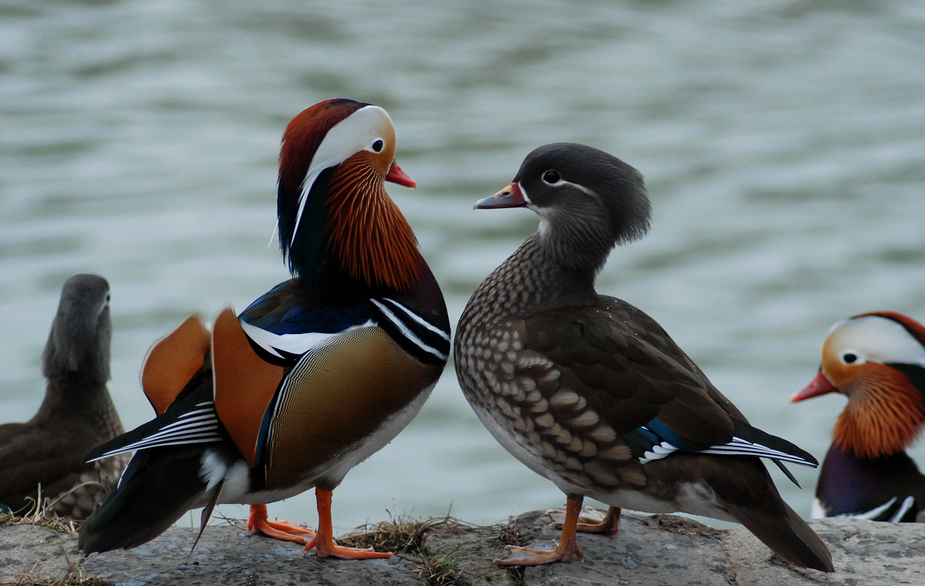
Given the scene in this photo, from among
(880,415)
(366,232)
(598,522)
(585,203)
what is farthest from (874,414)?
(366,232)

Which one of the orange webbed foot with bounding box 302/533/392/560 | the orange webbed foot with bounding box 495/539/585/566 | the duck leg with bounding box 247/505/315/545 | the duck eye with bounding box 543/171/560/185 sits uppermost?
the duck eye with bounding box 543/171/560/185

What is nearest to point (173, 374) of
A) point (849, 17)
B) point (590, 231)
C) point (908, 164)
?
point (590, 231)

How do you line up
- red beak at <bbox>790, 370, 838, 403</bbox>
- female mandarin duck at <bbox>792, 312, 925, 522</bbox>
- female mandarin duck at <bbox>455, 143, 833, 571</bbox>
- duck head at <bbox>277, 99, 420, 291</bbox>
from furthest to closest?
1. red beak at <bbox>790, 370, 838, 403</bbox>
2. female mandarin duck at <bbox>792, 312, 925, 522</bbox>
3. duck head at <bbox>277, 99, 420, 291</bbox>
4. female mandarin duck at <bbox>455, 143, 833, 571</bbox>

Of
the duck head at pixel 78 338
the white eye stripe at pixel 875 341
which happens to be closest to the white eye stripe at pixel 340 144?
the duck head at pixel 78 338

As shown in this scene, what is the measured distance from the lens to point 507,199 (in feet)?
9.41

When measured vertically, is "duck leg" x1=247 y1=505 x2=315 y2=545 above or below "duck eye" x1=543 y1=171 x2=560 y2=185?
below

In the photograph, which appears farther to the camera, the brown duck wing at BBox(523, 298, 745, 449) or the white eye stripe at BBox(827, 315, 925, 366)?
the white eye stripe at BBox(827, 315, 925, 366)

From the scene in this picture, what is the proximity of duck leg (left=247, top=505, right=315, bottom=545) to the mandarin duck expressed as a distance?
701 mm

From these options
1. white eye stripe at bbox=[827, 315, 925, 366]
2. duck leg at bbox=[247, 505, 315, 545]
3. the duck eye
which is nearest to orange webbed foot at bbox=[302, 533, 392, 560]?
duck leg at bbox=[247, 505, 315, 545]

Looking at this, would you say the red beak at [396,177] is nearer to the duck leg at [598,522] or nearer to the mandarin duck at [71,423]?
the duck leg at [598,522]

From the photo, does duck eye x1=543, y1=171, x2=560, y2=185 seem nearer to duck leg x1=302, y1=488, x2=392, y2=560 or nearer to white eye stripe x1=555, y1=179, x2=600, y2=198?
white eye stripe x1=555, y1=179, x2=600, y2=198

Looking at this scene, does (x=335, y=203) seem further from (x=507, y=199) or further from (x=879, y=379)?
(x=879, y=379)

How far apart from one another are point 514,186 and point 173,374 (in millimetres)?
1052

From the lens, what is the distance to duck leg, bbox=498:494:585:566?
2.59 meters
